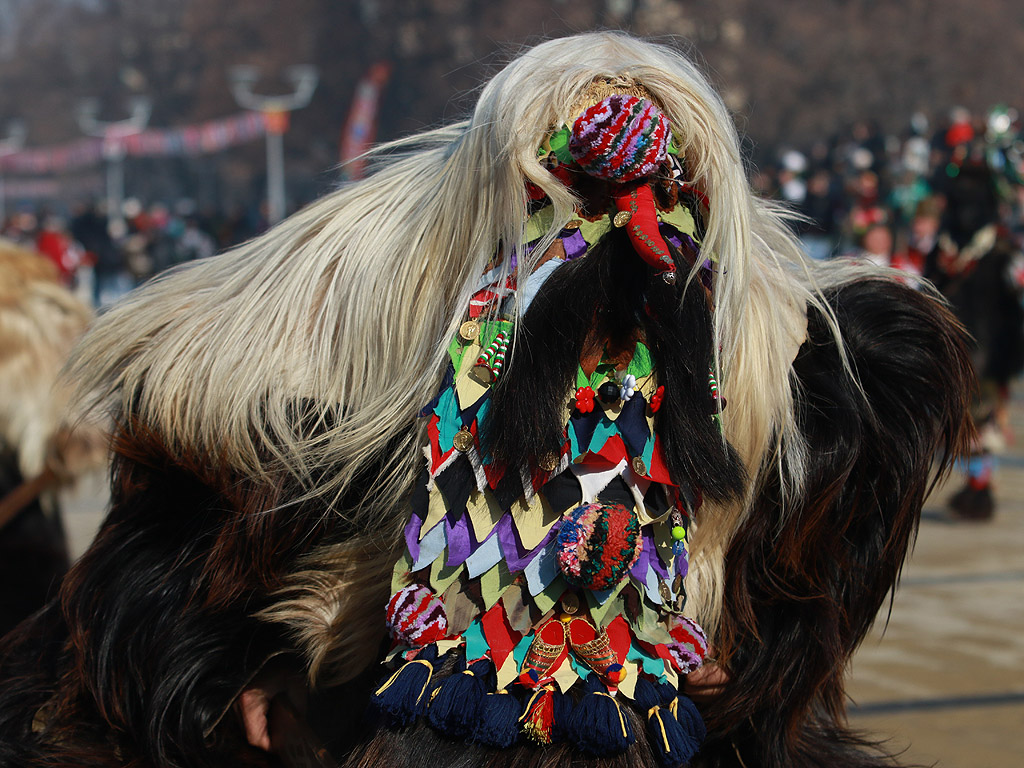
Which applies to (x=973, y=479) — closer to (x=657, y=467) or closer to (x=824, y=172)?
(x=657, y=467)

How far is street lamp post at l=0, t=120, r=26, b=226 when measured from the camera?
148 feet

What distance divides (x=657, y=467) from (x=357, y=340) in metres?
0.39

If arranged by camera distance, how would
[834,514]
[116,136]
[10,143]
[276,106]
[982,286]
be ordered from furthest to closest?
[10,143] → [116,136] → [276,106] → [982,286] → [834,514]

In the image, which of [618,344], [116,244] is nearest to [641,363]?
[618,344]

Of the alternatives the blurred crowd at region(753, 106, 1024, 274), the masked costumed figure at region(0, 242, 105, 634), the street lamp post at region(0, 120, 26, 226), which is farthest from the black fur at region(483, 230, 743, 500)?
the street lamp post at region(0, 120, 26, 226)

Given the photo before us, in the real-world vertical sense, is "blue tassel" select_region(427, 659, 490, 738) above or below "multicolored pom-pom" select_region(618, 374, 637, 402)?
below

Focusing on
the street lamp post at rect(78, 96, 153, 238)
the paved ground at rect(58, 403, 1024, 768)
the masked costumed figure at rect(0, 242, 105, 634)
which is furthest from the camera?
the street lamp post at rect(78, 96, 153, 238)

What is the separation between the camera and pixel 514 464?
3.89ft

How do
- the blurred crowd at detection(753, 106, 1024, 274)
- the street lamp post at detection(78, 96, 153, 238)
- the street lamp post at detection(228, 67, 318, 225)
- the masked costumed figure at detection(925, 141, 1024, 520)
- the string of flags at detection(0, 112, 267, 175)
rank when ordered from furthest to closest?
the street lamp post at detection(78, 96, 153, 238), the string of flags at detection(0, 112, 267, 175), the street lamp post at detection(228, 67, 318, 225), the blurred crowd at detection(753, 106, 1024, 274), the masked costumed figure at detection(925, 141, 1024, 520)

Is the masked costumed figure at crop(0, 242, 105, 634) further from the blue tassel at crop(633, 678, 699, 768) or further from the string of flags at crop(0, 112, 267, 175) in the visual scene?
the string of flags at crop(0, 112, 267, 175)

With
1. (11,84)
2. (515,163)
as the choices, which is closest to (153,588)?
(515,163)

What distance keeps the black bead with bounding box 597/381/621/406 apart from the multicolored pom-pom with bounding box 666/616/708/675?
258 mm

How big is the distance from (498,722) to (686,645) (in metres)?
0.24

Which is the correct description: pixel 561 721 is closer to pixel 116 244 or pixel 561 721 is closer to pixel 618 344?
pixel 618 344
